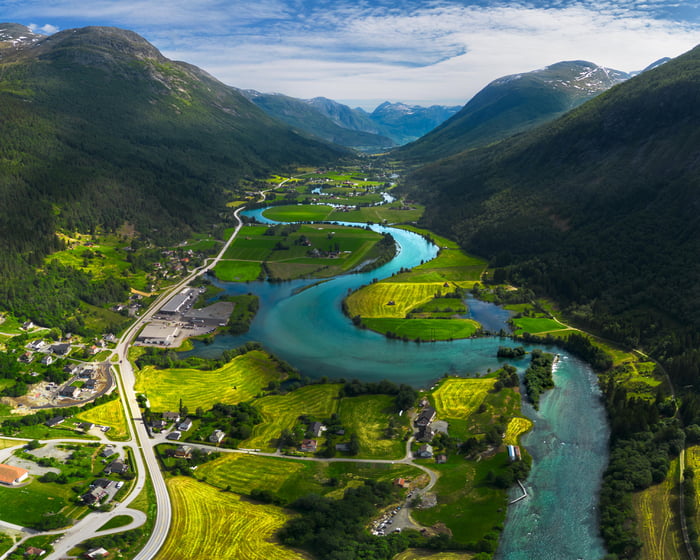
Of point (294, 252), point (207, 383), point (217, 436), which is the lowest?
point (217, 436)

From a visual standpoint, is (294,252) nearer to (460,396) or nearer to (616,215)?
(460,396)

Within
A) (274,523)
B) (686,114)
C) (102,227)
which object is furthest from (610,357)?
(102,227)

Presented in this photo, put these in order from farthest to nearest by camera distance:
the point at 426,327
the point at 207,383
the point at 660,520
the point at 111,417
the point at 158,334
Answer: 1. the point at 426,327
2. the point at 158,334
3. the point at 207,383
4. the point at 111,417
5. the point at 660,520

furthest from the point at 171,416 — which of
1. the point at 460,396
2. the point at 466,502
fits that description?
the point at 460,396

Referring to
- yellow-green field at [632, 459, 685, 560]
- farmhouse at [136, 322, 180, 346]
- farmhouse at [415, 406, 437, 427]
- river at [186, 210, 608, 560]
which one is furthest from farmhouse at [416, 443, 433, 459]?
farmhouse at [136, 322, 180, 346]

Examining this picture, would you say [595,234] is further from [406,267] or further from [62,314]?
[62,314]

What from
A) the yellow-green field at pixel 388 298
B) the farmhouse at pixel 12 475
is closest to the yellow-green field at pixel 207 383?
the farmhouse at pixel 12 475

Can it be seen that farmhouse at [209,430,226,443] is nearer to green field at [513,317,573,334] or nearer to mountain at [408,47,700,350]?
green field at [513,317,573,334]
